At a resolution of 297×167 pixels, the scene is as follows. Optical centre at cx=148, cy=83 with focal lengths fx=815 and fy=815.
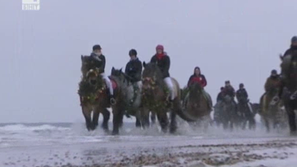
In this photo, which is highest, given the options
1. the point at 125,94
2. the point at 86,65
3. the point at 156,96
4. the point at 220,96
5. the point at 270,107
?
the point at 86,65

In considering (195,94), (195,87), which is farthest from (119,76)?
(195,94)

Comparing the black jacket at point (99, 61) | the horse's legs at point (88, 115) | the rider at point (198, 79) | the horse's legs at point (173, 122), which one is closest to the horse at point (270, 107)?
the rider at point (198, 79)

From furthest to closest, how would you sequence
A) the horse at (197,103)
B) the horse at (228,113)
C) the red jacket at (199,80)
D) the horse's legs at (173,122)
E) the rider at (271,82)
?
the horse at (228,113) → the red jacket at (199,80) → the rider at (271,82) → the horse at (197,103) → the horse's legs at (173,122)

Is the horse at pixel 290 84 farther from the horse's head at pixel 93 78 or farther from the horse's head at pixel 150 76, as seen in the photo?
the horse's head at pixel 93 78

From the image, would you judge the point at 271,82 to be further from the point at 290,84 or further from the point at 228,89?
the point at 228,89

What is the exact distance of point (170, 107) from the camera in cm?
2255

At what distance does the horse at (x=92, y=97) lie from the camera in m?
20.9

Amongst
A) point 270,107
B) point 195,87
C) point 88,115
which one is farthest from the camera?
point 270,107

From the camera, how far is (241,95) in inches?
1315

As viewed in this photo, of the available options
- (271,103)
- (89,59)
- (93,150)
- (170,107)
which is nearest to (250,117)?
(271,103)

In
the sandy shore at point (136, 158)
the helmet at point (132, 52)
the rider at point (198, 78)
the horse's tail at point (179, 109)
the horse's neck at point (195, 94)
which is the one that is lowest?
the sandy shore at point (136, 158)

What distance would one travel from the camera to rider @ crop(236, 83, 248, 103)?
109 feet

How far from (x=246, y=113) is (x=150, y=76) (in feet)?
43.6

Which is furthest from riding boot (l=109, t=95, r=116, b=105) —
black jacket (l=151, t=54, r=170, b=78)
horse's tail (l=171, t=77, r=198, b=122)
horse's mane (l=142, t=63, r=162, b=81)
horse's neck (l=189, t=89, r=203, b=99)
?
horse's neck (l=189, t=89, r=203, b=99)
